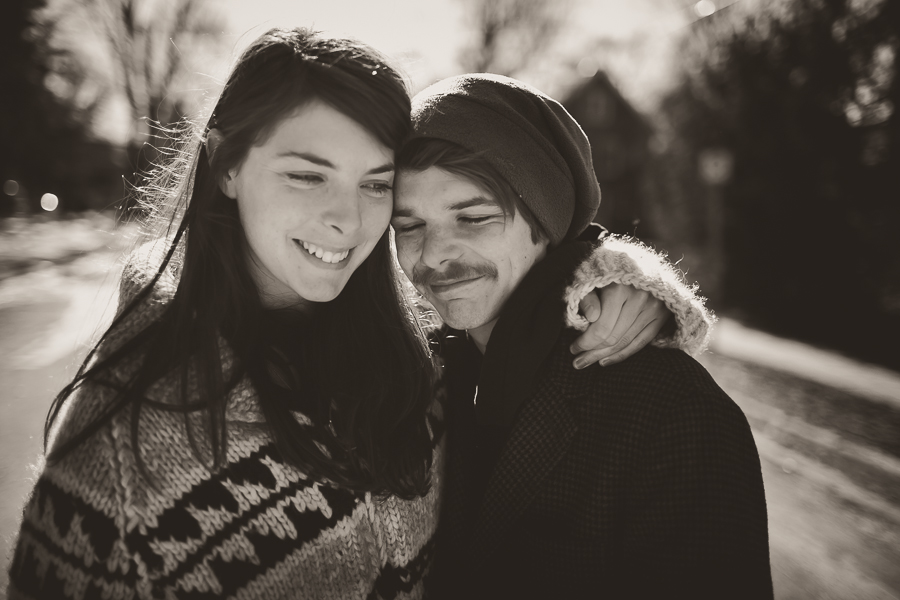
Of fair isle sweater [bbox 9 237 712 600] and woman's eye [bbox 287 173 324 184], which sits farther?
woman's eye [bbox 287 173 324 184]

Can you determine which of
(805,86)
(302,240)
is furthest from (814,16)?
(302,240)

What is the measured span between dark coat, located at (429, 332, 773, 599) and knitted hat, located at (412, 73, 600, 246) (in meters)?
0.56

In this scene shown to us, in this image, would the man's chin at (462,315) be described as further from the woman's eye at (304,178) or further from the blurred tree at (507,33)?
the blurred tree at (507,33)

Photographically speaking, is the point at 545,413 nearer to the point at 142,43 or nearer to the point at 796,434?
the point at 796,434

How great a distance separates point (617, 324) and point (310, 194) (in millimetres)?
1105

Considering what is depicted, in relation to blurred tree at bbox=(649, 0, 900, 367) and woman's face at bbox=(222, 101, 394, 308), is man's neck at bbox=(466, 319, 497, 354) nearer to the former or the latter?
woman's face at bbox=(222, 101, 394, 308)

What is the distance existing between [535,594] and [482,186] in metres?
1.44

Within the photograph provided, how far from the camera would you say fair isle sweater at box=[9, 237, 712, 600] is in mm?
1348

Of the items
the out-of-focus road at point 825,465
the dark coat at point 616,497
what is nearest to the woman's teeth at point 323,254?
the dark coat at point 616,497

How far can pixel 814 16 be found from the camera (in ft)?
32.5

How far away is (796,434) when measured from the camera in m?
5.39

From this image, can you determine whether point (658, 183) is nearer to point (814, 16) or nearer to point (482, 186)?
point (814, 16)

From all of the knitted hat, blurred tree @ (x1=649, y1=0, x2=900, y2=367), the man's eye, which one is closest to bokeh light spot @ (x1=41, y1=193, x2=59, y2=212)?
blurred tree @ (x1=649, y1=0, x2=900, y2=367)

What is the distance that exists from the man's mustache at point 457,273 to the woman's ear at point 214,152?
75cm
